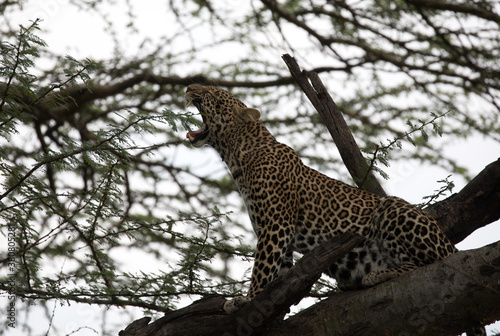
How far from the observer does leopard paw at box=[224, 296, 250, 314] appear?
5.88 metres

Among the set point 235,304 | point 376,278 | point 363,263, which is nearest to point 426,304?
point 376,278

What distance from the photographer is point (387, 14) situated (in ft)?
40.1

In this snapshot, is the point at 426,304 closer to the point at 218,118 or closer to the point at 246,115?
the point at 246,115

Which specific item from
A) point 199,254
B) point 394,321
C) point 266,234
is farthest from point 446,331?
point 199,254

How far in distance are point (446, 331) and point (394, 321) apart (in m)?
0.45

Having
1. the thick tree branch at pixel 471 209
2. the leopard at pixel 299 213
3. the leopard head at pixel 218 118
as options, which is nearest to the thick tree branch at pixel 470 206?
the thick tree branch at pixel 471 209

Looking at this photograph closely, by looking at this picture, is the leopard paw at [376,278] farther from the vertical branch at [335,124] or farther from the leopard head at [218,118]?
the leopard head at [218,118]

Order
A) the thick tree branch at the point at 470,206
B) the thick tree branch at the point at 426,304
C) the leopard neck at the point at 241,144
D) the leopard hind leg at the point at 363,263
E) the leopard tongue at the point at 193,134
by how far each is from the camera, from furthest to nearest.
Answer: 1. the leopard tongue at the point at 193,134
2. the leopard neck at the point at 241,144
3. the thick tree branch at the point at 470,206
4. the leopard hind leg at the point at 363,263
5. the thick tree branch at the point at 426,304

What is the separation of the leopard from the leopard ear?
0.01 m

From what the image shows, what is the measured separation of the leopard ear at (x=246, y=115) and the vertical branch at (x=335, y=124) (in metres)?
1.13

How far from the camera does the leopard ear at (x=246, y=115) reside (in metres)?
7.89

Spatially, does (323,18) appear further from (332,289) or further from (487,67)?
(332,289)

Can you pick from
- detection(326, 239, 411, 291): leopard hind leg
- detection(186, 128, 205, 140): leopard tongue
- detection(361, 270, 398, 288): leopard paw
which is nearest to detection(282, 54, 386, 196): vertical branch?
detection(186, 128, 205, 140): leopard tongue

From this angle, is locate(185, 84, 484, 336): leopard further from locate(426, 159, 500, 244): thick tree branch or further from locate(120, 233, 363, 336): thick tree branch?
locate(426, 159, 500, 244): thick tree branch
